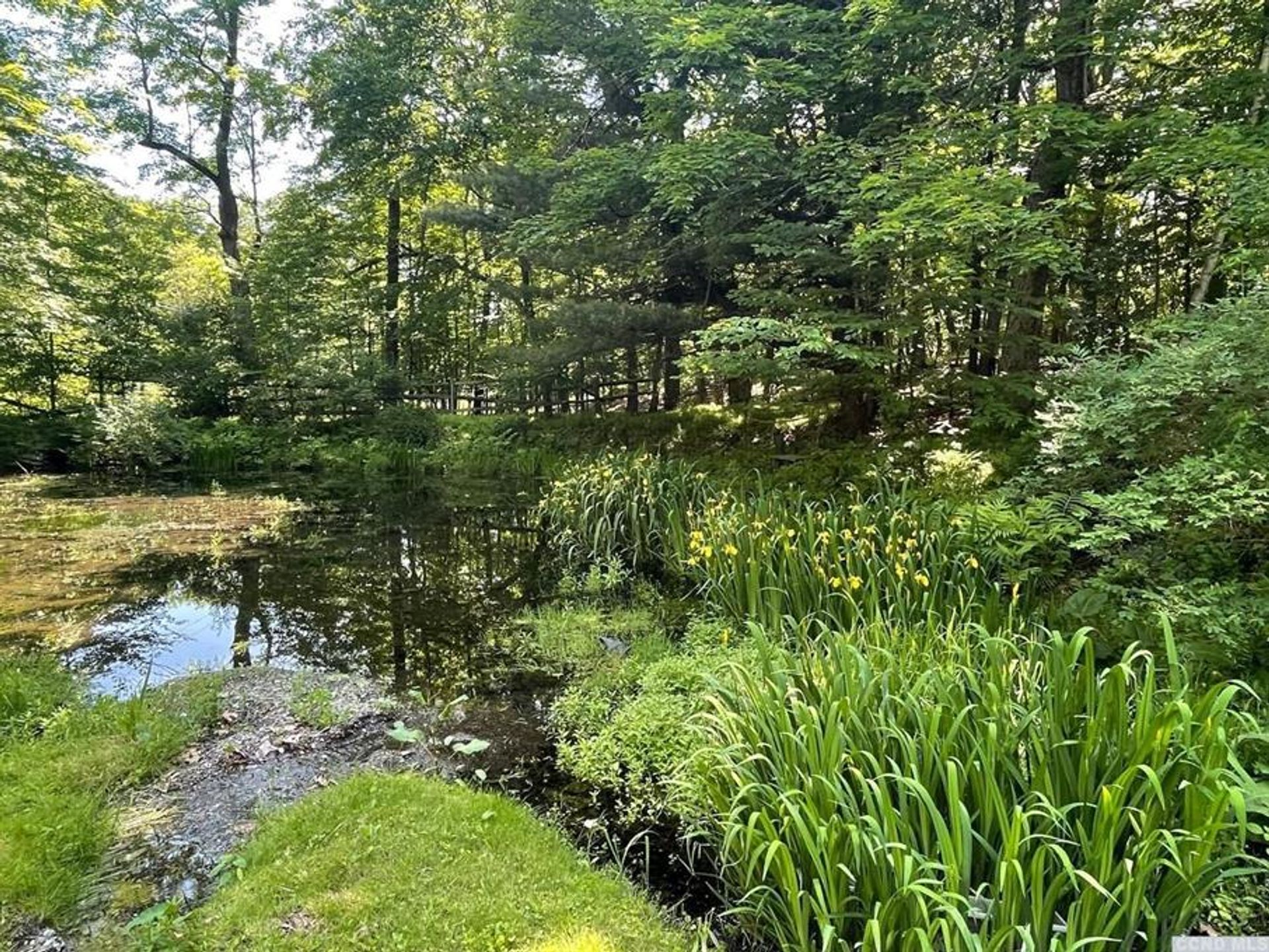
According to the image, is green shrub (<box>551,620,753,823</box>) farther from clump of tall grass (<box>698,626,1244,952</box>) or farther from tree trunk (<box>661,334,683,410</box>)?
tree trunk (<box>661,334,683,410</box>)

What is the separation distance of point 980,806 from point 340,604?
17.6 ft

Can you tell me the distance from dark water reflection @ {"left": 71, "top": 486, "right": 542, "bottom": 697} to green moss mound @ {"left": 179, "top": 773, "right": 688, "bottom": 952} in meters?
1.55

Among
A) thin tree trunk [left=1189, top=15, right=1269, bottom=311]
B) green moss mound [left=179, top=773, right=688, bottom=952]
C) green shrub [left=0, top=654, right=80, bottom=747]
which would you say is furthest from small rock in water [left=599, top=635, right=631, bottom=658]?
thin tree trunk [left=1189, top=15, right=1269, bottom=311]

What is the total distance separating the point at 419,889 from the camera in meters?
2.28

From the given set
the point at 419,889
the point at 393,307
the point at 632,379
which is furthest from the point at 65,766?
the point at 393,307

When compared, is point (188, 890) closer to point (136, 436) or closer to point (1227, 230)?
point (1227, 230)

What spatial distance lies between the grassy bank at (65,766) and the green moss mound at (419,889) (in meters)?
0.62

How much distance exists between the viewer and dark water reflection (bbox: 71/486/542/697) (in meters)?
4.72

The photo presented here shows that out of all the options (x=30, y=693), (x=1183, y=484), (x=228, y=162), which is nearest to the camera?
(x=1183, y=484)

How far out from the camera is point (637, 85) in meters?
9.88

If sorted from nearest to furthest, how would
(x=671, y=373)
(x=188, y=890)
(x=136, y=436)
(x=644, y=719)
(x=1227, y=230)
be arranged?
(x=188, y=890)
(x=644, y=719)
(x=1227, y=230)
(x=671, y=373)
(x=136, y=436)

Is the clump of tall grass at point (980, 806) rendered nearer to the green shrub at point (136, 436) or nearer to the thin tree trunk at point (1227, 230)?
the thin tree trunk at point (1227, 230)

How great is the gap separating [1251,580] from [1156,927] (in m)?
1.98

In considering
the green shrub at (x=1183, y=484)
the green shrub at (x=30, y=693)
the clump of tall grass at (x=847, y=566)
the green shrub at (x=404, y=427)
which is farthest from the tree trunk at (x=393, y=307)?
the green shrub at (x=1183, y=484)
